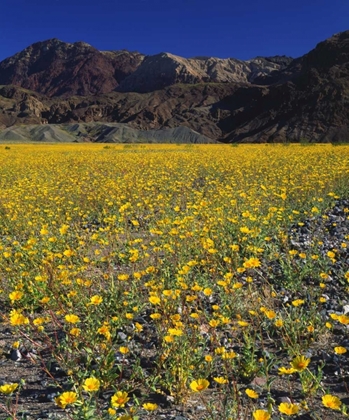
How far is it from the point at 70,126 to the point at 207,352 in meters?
124

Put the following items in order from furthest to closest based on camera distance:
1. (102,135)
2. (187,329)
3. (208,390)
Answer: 1. (102,135)
2. (187,329)
3. (208,390)

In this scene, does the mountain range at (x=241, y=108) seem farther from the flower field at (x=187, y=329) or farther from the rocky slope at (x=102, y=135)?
the flower field at (x=187, y=329)

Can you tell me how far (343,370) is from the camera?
Result: 10.2 feet

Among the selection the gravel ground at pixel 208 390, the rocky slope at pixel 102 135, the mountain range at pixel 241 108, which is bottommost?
the gravel ground at pixel 208 390

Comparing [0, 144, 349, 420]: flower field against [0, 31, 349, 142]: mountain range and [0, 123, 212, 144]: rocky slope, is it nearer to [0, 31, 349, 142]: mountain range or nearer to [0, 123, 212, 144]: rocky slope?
[0, 31, 349, 142]: mountain range

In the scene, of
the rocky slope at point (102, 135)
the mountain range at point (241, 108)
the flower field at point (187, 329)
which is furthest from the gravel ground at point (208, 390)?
the rocky slope at point (102, 135)

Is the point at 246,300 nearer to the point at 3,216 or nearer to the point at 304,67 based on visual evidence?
the point at 3,216

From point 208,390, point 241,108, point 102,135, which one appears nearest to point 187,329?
point 208,390

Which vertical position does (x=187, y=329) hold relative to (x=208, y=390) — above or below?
above

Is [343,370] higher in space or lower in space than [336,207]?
lower

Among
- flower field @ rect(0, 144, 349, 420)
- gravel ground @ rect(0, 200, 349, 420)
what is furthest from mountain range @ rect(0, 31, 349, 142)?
gravel ground @ rect(0, 200, 349, 420)

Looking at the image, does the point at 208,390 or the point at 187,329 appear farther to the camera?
the point at 187,329

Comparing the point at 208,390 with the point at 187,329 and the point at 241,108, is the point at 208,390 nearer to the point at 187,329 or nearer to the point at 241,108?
the point at 187,329

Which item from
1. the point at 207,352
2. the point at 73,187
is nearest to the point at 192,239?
the point at 207,352
